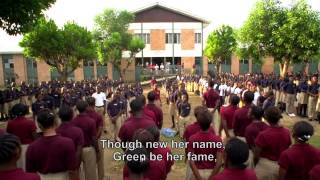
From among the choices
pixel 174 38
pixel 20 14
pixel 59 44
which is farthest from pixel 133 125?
pixel 174 38

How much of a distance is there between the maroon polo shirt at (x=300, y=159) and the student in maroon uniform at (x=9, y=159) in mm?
3194

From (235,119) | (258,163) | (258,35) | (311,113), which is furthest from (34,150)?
(258,35)

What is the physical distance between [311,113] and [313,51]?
23.9 feet

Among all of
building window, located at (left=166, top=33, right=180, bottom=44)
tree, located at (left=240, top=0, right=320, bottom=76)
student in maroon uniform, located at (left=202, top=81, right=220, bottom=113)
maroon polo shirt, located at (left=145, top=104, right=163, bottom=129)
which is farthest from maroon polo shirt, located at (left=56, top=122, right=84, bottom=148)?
building window, located at (left=166, top=33, right=180, bottom=44)

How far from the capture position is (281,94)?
57.2ft

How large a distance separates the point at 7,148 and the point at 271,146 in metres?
3.85

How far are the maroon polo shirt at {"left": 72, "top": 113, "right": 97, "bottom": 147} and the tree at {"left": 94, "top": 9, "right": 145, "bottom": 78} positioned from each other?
30.3 metres

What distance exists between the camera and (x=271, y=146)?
537 cm

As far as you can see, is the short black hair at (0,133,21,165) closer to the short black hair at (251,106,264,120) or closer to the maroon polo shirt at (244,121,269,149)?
the maroon polo shirt at (244,121,269,149)

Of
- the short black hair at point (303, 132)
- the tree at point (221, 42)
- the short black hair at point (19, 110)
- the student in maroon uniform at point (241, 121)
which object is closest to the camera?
→ the short black hair at point (303, 132)

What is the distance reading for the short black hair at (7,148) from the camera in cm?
329

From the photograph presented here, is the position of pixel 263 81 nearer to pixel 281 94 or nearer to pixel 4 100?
pixel 281 94

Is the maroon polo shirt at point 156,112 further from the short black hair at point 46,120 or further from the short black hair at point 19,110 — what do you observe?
the short black hair at point 46,120

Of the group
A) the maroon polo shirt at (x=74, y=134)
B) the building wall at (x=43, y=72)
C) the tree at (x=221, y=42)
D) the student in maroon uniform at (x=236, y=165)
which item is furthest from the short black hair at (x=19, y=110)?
the building wall at (x=43, y=72)
